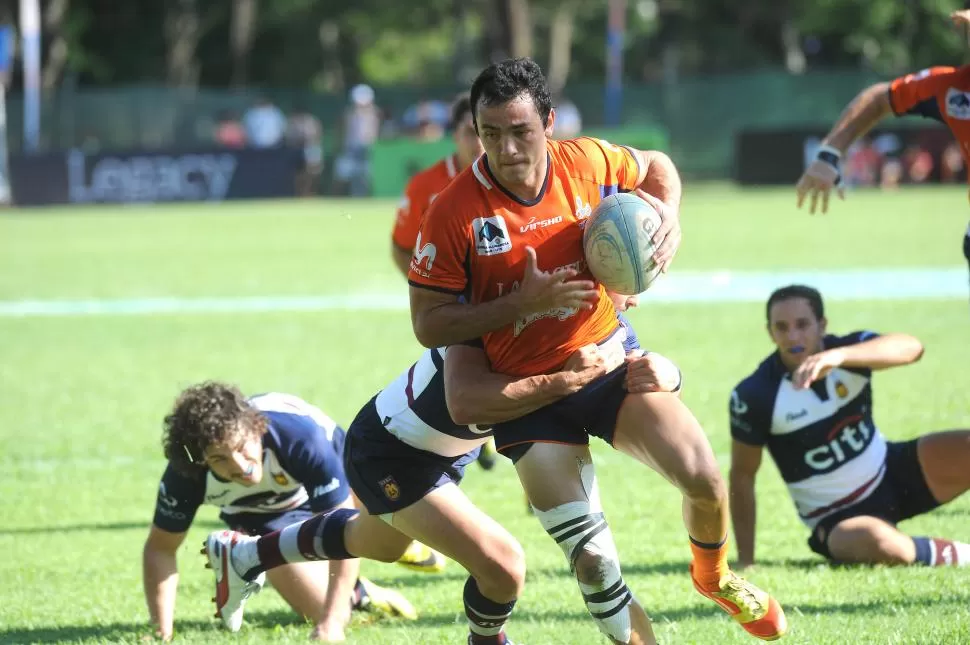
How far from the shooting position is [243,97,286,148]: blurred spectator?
36.4 metres

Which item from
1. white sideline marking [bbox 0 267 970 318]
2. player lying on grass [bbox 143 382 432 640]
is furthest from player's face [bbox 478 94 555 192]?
white sideline marking [bbox 0 267 970 318]

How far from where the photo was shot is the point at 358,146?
1382 inches

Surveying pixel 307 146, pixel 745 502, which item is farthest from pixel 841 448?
pixel 307 146

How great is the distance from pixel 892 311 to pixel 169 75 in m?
46.4

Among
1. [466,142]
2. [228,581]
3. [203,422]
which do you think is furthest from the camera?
[466,142]

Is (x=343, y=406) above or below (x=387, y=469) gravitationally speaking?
below

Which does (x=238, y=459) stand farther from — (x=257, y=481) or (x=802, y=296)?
(x=802, y=296)

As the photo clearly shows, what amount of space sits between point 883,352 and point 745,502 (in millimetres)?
935

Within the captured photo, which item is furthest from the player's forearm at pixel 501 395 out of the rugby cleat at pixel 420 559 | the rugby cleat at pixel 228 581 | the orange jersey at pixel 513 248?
the rugby cleat at pixel 420 559

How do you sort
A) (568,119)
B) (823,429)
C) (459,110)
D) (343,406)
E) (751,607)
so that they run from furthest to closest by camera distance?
(568,119) < (343,406) < (459,110) < (823,429) < (751,607)

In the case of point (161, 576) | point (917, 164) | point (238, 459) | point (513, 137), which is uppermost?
point (513, 137)

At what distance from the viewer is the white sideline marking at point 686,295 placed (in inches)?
594

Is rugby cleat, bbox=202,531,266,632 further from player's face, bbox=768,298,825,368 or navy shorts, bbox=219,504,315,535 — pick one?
player's face, bbox=768,298,825,368

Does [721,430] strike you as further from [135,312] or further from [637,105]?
[637,105]
